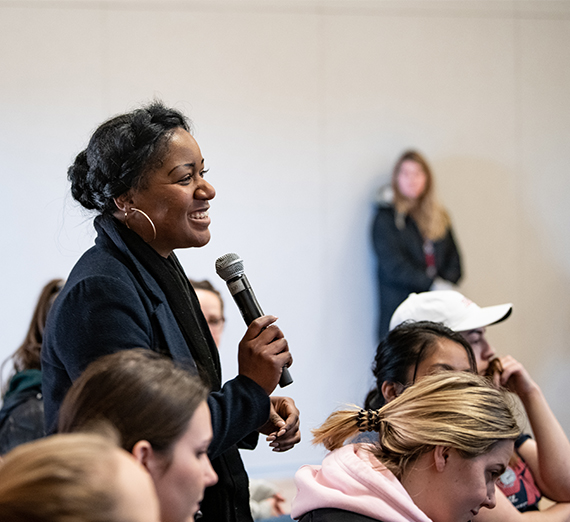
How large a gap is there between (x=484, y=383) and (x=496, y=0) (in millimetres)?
4503

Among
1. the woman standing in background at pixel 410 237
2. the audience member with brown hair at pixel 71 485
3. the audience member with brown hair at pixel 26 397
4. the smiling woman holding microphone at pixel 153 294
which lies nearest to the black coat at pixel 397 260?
the woman standing in background at pixel 410 237

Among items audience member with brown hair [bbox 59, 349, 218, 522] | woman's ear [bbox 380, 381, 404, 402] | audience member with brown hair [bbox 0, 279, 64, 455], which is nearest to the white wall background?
audience member with brown hair [bbox 0, 279, 64, 455]

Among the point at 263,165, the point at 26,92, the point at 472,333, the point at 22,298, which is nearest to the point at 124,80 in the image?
the point at 26,92

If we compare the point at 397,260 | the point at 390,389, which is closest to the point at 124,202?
the point at 390,389

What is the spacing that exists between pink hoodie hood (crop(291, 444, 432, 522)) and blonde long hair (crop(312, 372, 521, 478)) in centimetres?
5

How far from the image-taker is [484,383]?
4.99 ft

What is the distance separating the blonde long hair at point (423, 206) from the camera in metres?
5.09

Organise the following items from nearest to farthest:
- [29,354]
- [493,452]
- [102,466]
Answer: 1. [102,466]
2. [493,452]
3. [29,354]

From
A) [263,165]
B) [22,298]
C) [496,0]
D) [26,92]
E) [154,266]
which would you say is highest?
[496,0]

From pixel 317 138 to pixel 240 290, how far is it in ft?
12.1

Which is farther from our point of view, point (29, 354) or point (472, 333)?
point (29, 354)

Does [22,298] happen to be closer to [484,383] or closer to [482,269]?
[482,269]

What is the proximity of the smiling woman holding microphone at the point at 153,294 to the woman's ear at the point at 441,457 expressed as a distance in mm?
306

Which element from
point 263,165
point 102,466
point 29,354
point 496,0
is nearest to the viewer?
point 102,466
